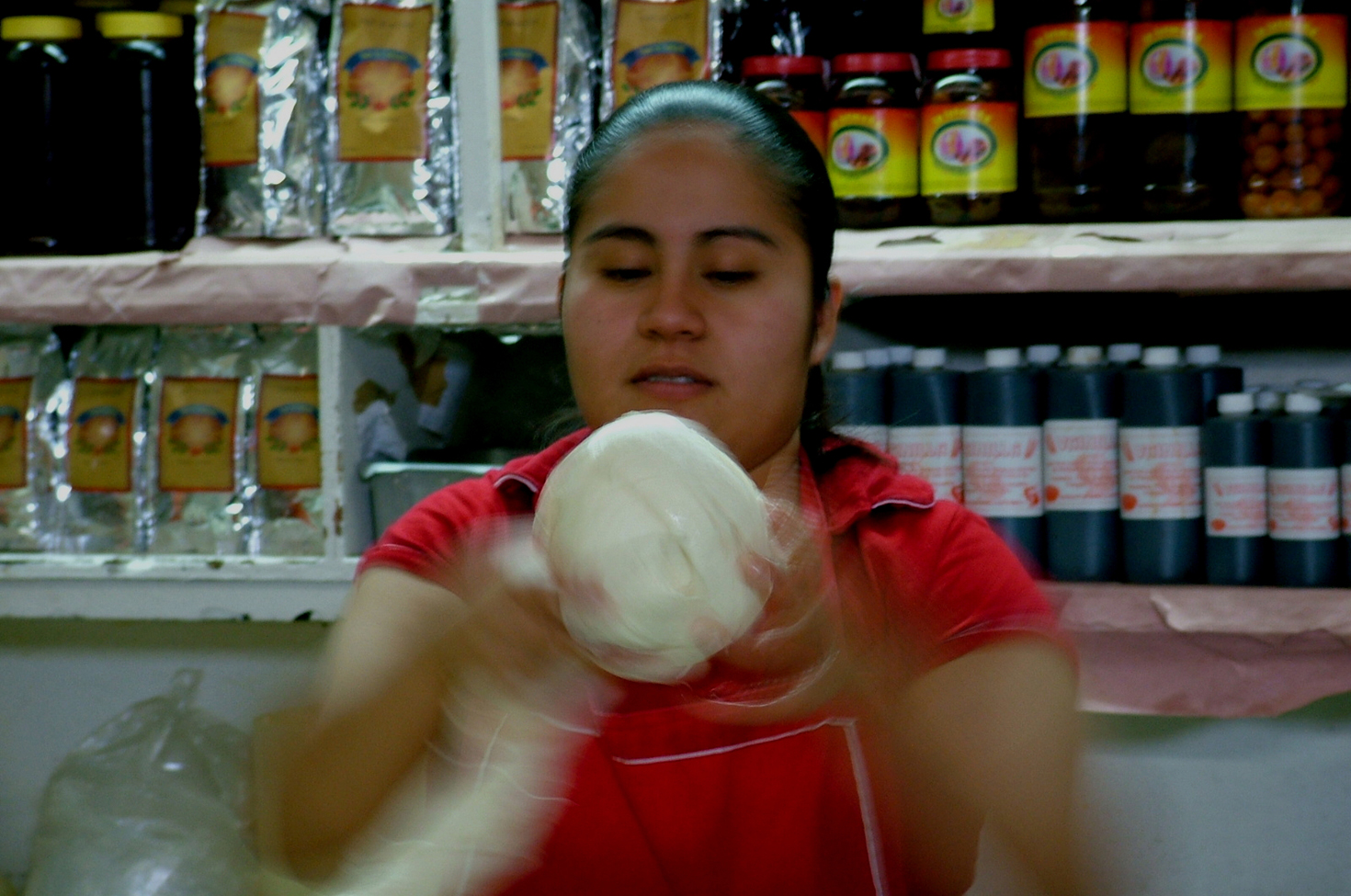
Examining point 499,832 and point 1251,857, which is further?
point 1251,857

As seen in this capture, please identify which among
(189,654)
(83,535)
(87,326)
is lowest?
(189,654)

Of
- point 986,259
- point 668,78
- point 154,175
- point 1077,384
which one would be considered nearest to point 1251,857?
point 1077,384

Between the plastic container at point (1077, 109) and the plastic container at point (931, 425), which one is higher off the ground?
the plastic container at point (1077, 109)

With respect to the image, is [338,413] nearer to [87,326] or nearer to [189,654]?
[87,326]

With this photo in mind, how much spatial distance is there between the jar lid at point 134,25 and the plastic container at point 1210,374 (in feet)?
4.57

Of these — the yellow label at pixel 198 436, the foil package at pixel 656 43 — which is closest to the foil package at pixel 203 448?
the yellow label at pixel 198 436

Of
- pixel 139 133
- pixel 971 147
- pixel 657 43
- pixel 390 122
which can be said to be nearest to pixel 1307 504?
pixel 971 147

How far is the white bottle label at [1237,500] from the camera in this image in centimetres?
141

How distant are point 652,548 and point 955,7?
1062mm

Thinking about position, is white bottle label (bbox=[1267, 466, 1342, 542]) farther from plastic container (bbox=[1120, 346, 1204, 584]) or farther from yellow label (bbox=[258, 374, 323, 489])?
yellow label (bbox=[258, 374, 323, 489])

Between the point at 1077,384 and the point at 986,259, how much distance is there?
199mm

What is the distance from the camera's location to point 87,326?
1.75 m

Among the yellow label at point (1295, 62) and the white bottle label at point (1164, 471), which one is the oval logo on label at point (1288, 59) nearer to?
the yellow label at point (1295, 62)

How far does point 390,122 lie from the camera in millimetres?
1584
